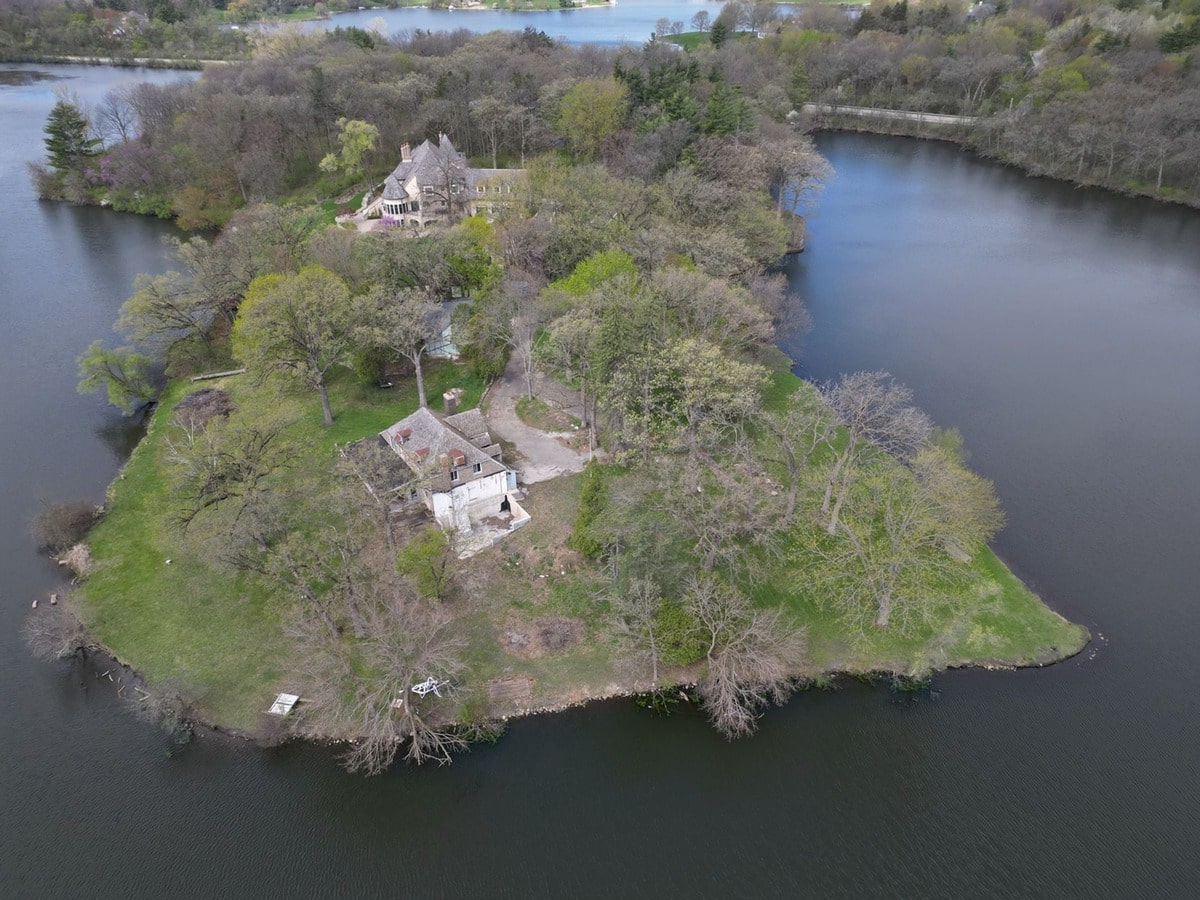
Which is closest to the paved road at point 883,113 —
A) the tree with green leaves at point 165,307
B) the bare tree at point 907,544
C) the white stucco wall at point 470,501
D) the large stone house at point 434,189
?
the large stone house at point 434,189

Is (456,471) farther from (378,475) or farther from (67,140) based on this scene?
(67,140)

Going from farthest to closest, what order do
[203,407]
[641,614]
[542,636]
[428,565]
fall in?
[203,407] < [428,565] < [542,636] < [641,614]

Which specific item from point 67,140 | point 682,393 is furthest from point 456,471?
point 67,140

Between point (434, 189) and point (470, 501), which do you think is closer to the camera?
point (470, 501)

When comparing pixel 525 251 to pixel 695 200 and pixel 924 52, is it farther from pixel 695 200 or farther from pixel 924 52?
pixel 924 52

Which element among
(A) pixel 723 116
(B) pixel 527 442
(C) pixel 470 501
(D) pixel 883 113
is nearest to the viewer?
(C) pixel 470 501

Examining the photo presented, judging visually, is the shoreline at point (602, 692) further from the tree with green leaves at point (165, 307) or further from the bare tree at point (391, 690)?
the tree with green leaves at point (165, 307)

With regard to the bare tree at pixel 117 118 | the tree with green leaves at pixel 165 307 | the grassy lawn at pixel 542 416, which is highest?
the bare tree at pixel 117 118
